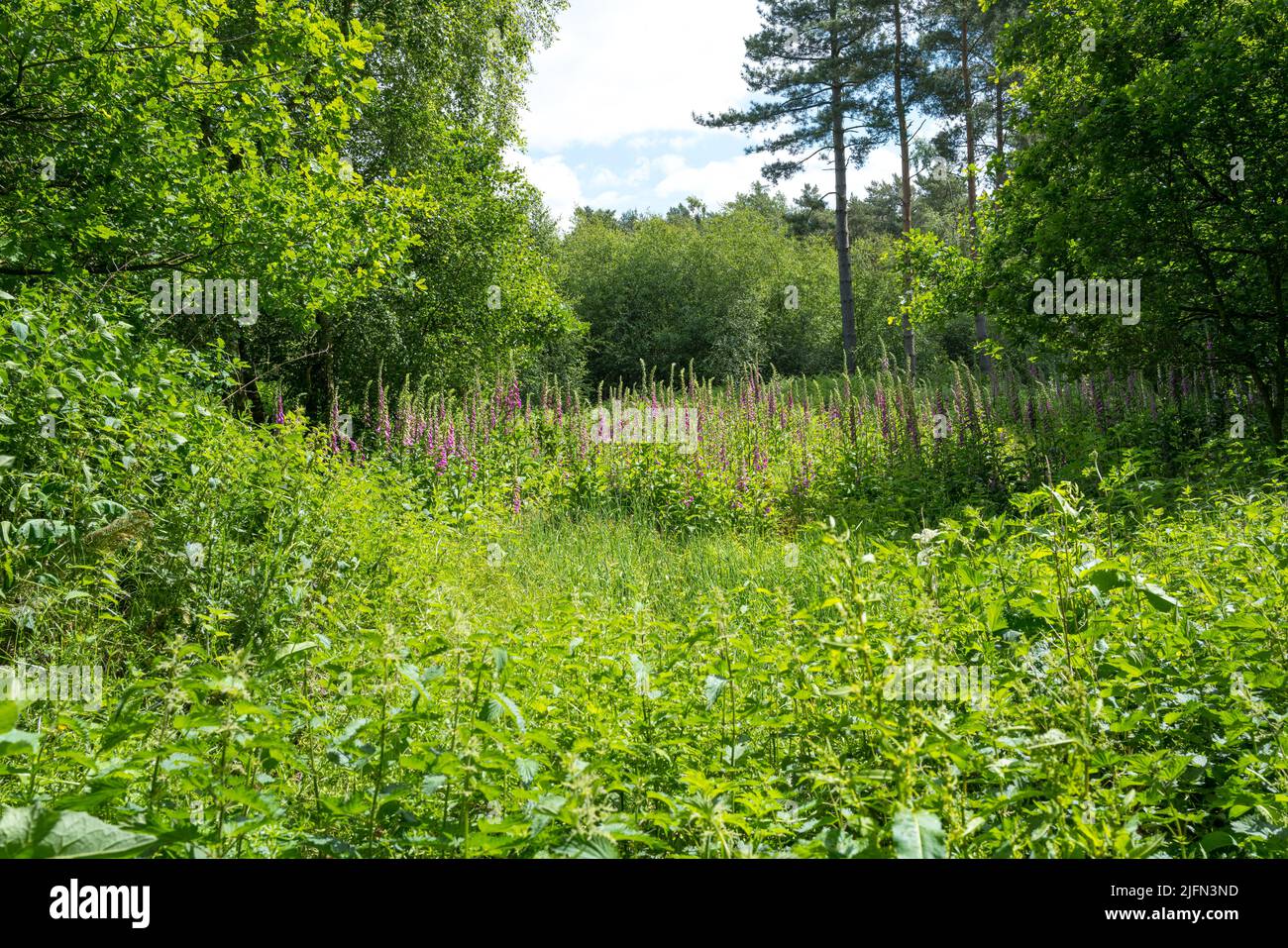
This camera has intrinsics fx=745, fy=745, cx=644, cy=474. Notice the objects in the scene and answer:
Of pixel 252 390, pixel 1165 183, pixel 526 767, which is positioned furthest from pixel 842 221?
pixel 526 767

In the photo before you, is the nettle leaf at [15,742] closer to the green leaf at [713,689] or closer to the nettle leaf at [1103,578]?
the green leaf at [713,689]

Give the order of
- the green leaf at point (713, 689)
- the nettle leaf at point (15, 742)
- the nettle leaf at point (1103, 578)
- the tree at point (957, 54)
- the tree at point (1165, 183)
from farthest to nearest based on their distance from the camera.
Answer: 1. the tree at point (957, 54)
2. the tree at point (1165, 183)
3. the nettle leaf at point (1103, 578)
4. the green leaf at point (713, 689)
5. the nettle leaf at point (15, 742)

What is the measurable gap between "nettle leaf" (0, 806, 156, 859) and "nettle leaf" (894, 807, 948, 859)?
1266mm

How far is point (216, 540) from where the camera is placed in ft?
14.2

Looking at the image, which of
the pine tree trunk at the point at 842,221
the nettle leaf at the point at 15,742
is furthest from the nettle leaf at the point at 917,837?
the pine tree trunk at the point at 842,221

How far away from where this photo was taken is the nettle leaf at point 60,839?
1.20 metres

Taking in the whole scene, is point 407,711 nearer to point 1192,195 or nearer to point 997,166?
point 1192,195

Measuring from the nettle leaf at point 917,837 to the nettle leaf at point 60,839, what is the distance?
1.27m

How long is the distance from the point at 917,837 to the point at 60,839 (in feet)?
4.75

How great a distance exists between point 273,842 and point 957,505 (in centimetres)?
677

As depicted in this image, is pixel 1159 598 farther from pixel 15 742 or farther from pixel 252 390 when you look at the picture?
pixel 252 390

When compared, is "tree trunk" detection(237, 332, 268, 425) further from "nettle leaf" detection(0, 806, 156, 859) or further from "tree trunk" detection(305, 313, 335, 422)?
"nettle leaf" detection(0, 806, 156, 859)
